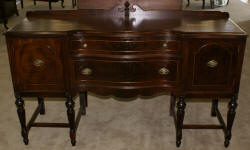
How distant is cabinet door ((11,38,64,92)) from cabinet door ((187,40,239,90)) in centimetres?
109

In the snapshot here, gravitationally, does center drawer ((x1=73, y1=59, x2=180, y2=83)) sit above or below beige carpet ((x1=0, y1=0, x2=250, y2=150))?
above

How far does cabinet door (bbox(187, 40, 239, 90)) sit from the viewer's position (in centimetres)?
270

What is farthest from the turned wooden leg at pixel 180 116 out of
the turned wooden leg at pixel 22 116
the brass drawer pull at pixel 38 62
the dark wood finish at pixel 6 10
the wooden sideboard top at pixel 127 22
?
the dark wood finish at pixel 6 10

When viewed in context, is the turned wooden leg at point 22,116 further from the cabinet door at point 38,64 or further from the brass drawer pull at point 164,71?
the brass drawer pull at point 164,71

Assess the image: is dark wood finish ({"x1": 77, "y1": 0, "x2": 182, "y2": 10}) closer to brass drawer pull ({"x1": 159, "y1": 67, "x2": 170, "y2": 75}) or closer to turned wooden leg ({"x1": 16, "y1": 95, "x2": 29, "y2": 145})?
brass drawer pull ({"x1": 159, "y1": 67, "x2": 170, "y2": 75})

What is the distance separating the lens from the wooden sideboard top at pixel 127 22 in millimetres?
2699

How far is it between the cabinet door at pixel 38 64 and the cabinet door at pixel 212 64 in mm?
1089

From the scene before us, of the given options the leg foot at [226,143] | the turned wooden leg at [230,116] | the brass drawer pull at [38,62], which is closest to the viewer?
the brass drawer pull at [38,62]

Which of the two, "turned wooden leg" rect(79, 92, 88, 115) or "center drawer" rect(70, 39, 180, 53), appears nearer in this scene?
"center drawer" rect(70, 39, 180, 53)

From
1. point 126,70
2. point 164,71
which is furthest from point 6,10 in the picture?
point 164,71

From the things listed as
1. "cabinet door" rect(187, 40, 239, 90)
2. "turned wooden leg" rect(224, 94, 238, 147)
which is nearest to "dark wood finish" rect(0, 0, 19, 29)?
"cabinet door" rect(187, 40, 239, 90)

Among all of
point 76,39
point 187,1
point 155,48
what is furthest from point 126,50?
point 187,1

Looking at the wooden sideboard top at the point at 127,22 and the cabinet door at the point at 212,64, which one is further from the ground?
the wooden sideboard top at the point at 127,22

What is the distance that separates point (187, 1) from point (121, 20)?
6477mm
